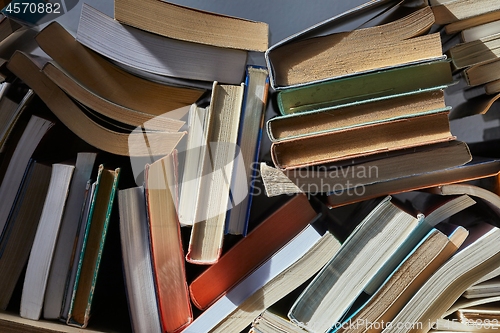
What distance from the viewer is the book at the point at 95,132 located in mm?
718

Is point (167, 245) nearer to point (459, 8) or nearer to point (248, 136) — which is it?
point (248, 136)

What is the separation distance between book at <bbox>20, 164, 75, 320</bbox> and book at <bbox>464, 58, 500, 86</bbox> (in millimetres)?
734

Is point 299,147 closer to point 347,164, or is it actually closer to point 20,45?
point 347,164

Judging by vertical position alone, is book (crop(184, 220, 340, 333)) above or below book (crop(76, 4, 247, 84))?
below

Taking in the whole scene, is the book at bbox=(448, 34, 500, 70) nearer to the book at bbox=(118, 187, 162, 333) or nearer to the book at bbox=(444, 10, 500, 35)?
the book at bbox=(444, 10, 500, 35)

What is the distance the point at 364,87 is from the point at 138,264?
50 cm

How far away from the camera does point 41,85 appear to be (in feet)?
2.35

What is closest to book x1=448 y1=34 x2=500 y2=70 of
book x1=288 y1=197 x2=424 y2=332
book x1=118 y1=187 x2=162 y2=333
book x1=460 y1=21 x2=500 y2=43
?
book x1=460 y1=21 x2=500 y2=43

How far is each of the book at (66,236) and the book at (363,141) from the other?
0.36m

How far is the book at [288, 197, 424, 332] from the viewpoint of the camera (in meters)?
0.72

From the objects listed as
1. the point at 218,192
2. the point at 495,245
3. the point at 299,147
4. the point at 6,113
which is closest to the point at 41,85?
the point at 6,113

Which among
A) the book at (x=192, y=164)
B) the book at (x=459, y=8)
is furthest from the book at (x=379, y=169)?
the book at (x=459, y=8)

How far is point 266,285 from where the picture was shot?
745mm

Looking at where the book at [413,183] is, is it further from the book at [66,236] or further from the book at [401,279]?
the book at [66,236]
